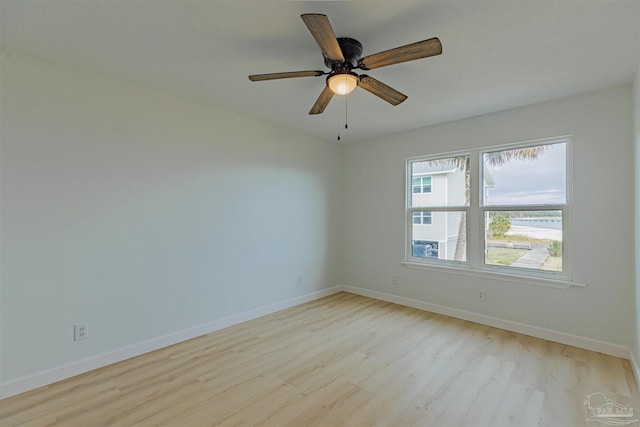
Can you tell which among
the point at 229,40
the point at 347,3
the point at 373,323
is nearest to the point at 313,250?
the point at 373,323

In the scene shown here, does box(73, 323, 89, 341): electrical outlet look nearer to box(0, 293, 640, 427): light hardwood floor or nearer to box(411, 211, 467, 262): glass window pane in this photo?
box(0, 293, 640, 427): light hardwood floor

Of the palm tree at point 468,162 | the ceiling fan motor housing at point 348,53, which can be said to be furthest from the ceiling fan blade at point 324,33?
the palm tree at point 468,162

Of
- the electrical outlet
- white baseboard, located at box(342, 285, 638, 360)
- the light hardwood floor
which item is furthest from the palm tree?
the electrical outlet

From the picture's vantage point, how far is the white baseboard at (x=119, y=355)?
2.17 meters

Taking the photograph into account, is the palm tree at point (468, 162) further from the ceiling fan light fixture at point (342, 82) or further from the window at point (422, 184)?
the ceiling fan light fixture at point (342, 82)

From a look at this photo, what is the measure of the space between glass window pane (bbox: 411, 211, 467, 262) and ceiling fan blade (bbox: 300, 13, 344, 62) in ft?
9.11

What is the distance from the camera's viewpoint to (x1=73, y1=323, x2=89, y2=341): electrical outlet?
2.41 metres

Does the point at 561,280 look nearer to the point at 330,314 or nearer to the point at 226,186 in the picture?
the point at 330,314

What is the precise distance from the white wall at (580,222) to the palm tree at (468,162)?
15 centimetres

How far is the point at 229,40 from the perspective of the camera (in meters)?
2.05

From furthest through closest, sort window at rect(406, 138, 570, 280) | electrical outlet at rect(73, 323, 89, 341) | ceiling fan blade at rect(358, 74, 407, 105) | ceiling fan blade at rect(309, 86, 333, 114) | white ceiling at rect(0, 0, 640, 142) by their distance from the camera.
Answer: window at rect(406, 138, 570, 280)
electrical outlet at rect(73, 323, 89, 341)
ceiling fan blade at rect(309, 86, 333, 114)
ceiling fan blade at rect(358, 74, 407, 105)
white ceiling at rect(0, 0, 640, 142)

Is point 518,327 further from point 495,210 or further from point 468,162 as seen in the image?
point 468,162

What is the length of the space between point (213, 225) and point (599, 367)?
3.81 m

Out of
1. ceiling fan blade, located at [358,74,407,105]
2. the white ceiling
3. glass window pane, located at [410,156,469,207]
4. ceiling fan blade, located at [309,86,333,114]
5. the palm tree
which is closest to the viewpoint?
the white ceiling
